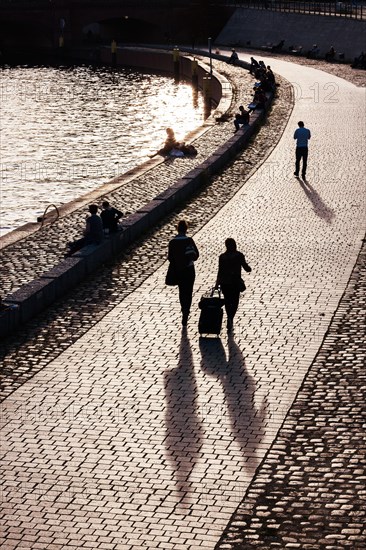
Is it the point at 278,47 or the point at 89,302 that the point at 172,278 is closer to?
the point at 89,302

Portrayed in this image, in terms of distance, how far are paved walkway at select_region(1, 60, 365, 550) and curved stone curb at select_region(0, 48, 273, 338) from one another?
0.98m

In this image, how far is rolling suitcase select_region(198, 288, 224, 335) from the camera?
53.2 ft

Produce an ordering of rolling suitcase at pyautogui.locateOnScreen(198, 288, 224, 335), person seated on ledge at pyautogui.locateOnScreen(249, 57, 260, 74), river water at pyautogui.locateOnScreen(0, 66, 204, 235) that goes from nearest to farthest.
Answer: rolling suitcase at pyautogui.locateOnScreen(198, 288, 224, 335), river water at pyautogui.locateOnScreen(0, 66, 204, 235), person seated on ledge at pyautogui.locateOnScreen(249, 57, 260, 74)

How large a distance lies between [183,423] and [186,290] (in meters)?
3.54

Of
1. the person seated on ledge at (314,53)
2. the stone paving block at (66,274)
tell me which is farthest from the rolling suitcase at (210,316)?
the person seated on ledge at (314,53)

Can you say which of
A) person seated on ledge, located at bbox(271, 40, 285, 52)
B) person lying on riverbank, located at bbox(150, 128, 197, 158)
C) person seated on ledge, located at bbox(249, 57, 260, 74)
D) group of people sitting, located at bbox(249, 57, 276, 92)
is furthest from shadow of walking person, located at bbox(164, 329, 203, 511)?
person seated on ledge, located at bbox(271, 40, 285, 52)

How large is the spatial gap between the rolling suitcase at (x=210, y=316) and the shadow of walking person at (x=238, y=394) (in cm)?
14

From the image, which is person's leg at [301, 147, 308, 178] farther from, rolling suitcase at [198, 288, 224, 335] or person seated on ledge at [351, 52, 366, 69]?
person seated on ledge at [351, 52, 366, 69]

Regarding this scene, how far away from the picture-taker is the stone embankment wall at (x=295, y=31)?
66.1 m

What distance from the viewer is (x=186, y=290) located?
1672cm

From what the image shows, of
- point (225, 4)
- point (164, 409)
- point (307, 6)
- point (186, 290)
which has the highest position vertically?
point (186, 290)

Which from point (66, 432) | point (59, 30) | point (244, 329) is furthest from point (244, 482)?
point (59, 30)

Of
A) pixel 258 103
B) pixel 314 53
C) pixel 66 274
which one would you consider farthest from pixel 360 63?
pixel 66 274

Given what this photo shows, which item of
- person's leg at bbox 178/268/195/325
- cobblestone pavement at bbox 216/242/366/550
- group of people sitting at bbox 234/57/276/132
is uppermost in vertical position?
person's leg at bbox 178/268/195/325
